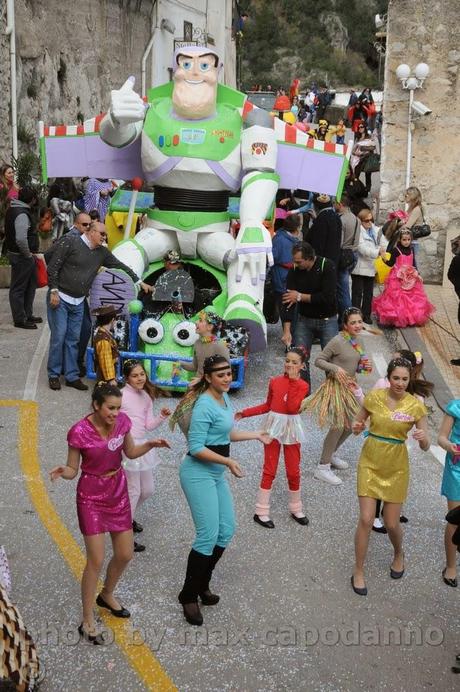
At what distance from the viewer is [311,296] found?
759 cm

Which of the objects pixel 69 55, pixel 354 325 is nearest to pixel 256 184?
pixel 354 325

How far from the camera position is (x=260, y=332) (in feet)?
28.3

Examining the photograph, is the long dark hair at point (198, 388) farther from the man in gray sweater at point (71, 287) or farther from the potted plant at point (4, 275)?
the potted plant at point (4, 275)

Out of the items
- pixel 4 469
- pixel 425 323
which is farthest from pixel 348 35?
pixel 4 469

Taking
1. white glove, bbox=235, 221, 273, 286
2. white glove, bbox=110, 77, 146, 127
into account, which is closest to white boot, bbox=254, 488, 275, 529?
white glove, bbox=235, 221, 273, 286

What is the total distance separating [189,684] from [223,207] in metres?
6.16

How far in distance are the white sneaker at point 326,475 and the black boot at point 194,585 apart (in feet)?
7.00

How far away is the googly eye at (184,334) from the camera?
8500 mm

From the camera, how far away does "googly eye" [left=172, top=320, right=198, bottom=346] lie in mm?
8500

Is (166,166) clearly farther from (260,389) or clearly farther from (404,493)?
(404,493)

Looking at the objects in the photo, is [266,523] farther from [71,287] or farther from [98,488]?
[71,287]

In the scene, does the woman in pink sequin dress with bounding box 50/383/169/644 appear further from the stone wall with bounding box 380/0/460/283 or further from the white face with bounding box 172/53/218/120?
the stone wall with bounding box 380/0/460/283

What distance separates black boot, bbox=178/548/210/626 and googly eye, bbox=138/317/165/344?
3.95 m

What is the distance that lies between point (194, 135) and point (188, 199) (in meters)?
0.67
